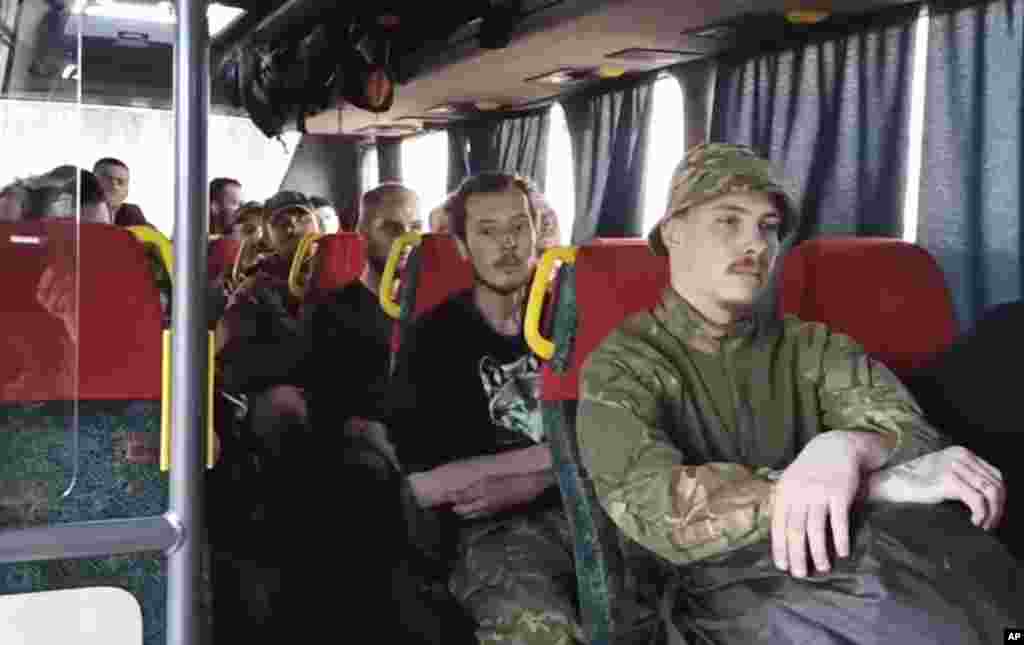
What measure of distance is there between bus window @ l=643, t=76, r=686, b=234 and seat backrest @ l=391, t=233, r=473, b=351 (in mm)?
1903

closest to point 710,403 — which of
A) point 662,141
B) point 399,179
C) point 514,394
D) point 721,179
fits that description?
point 721,179

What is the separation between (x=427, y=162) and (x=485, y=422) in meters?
3.35

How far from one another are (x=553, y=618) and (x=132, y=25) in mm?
1419

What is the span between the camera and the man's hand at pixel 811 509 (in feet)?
5.77

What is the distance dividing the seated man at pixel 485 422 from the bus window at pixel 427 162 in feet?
7.31

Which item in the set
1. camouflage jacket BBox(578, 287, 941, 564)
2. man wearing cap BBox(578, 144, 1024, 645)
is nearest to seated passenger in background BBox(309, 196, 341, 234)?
man wearing cap BBox(578, 144, 1024, 645)

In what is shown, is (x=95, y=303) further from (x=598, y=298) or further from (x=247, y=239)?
(x=247, y=239)

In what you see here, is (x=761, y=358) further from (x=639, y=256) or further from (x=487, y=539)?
(x=487, y=539)

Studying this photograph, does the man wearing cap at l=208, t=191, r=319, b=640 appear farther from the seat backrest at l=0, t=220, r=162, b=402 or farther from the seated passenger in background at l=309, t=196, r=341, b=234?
the seat backrest at l=0, t=220, r=162, b=402

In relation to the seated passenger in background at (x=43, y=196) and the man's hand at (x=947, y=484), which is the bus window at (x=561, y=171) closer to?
the man's hand at (x=947, y=484)

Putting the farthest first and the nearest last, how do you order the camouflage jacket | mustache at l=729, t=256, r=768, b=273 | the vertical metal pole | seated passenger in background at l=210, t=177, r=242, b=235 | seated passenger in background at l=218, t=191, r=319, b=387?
seated passenger in background at l=218, t=191, r=319, b=387, seated passenger in background at l=210, t=177, r=242, b=235, mustache at l=729, t=256, r=768, b=273, the camouflage jacket, the vertical metal pole

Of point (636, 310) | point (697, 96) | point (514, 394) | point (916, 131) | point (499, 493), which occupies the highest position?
point (697, 96)

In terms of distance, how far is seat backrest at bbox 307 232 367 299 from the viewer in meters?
4.45

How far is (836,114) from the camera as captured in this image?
171 inches
